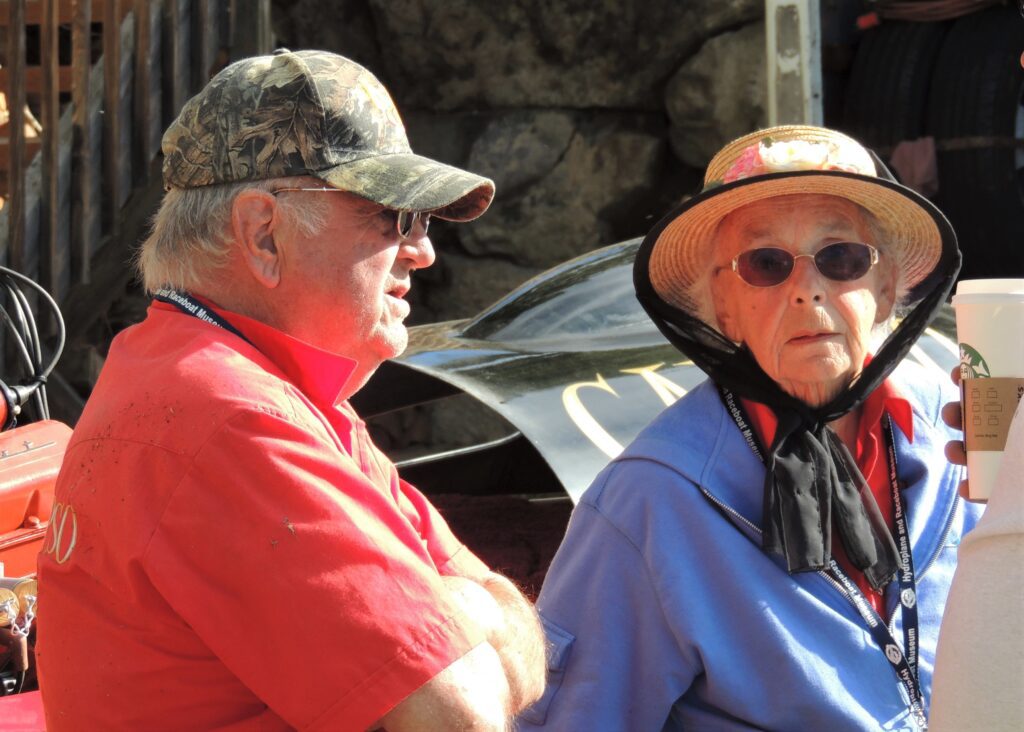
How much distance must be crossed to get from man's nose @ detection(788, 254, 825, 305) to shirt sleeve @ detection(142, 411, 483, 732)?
3.43 feet

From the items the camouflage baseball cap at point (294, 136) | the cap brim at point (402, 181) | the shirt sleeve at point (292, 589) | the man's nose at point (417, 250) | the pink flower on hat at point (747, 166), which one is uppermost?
the camouflage baseball cap at point (294, 136)

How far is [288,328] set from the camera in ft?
5.55

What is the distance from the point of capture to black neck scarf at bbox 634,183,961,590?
206 cm

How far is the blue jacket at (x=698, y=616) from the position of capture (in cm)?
200

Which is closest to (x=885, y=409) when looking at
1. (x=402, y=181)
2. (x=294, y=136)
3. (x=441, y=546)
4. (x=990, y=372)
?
(x=990, y=372)

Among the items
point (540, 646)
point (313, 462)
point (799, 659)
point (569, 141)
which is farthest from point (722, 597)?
point (569, 141)

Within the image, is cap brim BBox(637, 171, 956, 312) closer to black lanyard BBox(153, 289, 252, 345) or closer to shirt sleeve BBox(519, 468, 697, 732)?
shirt sleeve BBox(519, 468, 697, 732)

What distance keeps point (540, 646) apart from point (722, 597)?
1.45 ft

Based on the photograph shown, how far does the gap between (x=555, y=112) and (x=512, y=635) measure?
6.02 metres

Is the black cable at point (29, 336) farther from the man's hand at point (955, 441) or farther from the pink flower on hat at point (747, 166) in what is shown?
the man's hand at point (955, 441)

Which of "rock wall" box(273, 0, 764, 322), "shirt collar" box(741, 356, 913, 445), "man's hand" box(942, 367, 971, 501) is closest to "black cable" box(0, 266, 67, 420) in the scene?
"shirt collar" box(741, 356, 913, 445)

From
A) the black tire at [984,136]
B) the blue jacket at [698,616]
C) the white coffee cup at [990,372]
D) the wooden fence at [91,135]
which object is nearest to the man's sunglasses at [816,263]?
the blue jacket at [698,616]

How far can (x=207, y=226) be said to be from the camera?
169 cm

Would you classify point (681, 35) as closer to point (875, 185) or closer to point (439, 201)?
point (875, 185)
